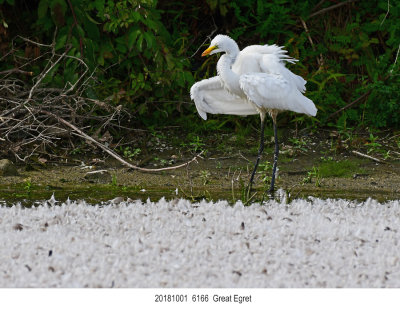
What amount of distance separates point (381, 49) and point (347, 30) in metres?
0.56

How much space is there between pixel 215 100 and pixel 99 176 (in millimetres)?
1082

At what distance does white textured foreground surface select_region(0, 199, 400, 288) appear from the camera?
3375mm

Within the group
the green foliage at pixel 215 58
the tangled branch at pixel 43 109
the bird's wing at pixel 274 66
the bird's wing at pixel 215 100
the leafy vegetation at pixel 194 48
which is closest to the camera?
the bird's wing at pixel 274 66

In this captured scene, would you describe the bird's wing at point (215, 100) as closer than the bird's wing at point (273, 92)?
No

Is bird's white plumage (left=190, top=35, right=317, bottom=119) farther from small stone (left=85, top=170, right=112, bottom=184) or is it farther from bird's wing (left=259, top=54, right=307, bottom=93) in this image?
small stone (left=85, top=170, right=112, bottom=184)

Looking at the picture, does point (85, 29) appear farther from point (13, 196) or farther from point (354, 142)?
point (354, 142)

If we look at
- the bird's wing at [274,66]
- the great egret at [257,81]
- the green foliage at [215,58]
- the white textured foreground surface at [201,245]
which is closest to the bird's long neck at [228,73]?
the great egret at [257,81]

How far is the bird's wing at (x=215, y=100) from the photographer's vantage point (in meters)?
5.70

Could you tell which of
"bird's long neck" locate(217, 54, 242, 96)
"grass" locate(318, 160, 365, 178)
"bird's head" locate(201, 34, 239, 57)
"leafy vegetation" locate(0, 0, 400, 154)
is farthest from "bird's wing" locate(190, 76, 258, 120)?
"grass" locate(318, 160, 365, 178)

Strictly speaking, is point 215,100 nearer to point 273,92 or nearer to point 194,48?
point 273,92

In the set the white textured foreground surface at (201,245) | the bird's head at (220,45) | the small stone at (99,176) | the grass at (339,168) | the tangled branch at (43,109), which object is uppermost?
the bird's head at (220,45)

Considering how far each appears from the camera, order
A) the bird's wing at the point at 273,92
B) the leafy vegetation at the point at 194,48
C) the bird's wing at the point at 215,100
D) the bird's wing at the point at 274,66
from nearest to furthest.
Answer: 1. the bird's wing at the point at 273,92
2. the bird's wing at the point at 274,66
3. the bird's wing at the point at 215,100
4. the leafy vegetation at the point at 194,48

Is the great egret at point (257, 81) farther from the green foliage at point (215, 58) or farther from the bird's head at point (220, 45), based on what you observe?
the green foliage at point (215, 58)

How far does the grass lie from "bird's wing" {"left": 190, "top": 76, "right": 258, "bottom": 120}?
2.46 ft
